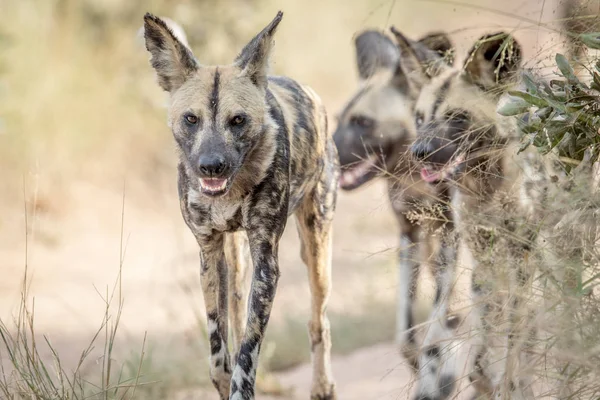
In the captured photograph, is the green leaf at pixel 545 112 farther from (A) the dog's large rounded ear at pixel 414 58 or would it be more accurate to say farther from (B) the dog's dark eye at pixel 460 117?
(A) the dog's large rounded ear at pixel 414 58

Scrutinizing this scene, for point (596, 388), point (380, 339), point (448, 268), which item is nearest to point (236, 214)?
point (448, 268)

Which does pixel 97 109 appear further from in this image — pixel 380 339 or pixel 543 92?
pixel 543 92

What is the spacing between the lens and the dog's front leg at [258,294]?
10.6ft

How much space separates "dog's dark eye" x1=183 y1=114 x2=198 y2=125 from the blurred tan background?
2.05 m

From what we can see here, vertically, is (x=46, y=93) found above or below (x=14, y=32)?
below

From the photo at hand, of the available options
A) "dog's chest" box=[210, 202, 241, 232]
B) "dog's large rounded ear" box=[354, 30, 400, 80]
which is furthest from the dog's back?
"dog's large rounded ear" box=[354, 30, 400, 80]

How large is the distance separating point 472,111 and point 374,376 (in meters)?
1.89

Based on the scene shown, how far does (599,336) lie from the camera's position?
2.16 metres

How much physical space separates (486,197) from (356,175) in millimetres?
1904

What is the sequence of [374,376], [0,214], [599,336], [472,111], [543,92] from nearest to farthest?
[599,336] < [543,92] < [472,111] < [374,376] < [0,214]

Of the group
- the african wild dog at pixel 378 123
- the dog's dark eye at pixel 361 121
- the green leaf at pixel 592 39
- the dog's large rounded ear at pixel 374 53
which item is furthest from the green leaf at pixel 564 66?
the dog's large rounded ear at pixel 374 53

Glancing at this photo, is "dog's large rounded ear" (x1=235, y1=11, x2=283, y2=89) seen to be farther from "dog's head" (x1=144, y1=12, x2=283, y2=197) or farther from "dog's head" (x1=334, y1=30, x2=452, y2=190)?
"dog's head" (x1=334, y1=30, x2=452, y2=190)

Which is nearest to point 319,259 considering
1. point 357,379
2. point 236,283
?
point 236,283

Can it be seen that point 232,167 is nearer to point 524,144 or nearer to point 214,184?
point 214,184
